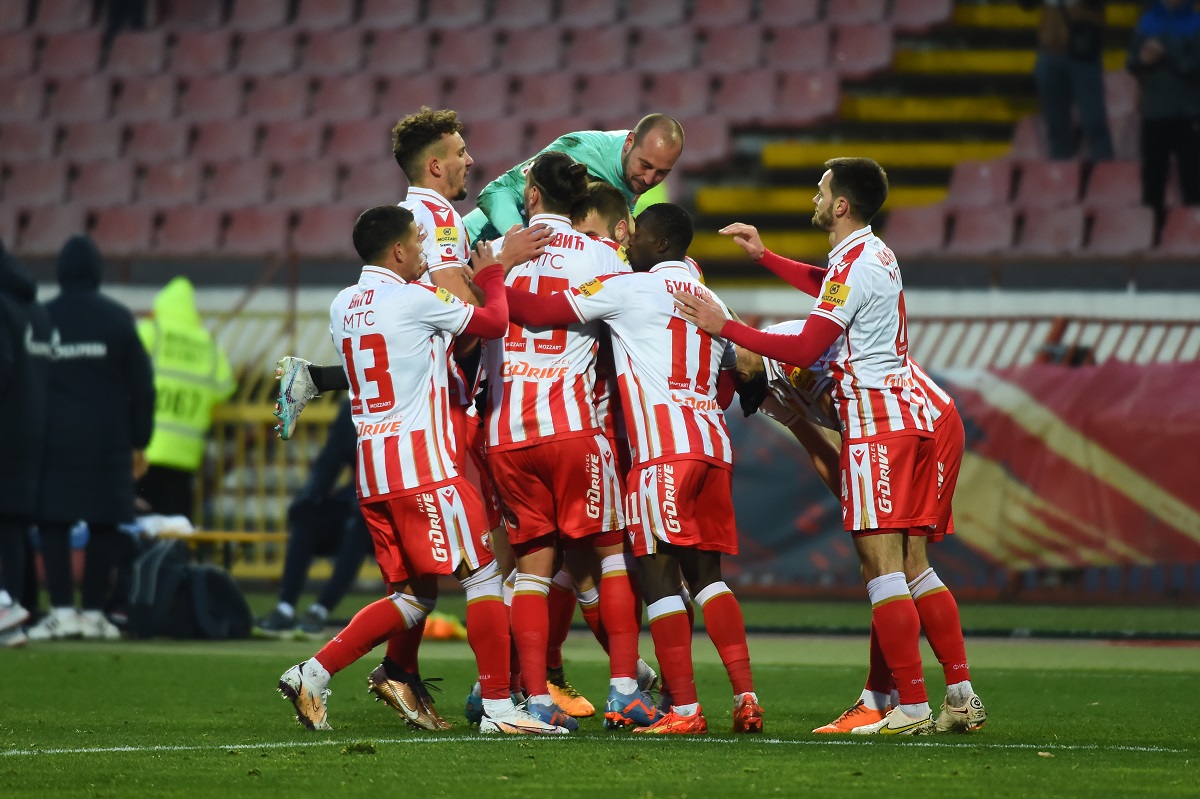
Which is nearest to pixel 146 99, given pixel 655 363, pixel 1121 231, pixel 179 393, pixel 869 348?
pixel 179 393

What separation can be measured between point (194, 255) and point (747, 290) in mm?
4816

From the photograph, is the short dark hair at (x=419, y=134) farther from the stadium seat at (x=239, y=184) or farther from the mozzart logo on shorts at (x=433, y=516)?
the stadium seat at (x=239, y=184)

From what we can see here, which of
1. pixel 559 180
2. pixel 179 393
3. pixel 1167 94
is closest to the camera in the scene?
pixel 559 180

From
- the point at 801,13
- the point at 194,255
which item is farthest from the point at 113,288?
the point at 801,13

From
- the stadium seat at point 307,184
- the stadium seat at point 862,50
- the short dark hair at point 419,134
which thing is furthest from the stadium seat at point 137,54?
the short dark hair at point 419,134

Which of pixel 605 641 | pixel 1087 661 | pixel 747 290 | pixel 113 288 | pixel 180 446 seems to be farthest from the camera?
pixel 113 288

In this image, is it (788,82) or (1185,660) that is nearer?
(1185,660)

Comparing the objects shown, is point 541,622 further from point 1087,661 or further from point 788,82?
point 788,82

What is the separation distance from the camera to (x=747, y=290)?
603 inches

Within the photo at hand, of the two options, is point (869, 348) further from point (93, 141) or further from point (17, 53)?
point (17, 53)

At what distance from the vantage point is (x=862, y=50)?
17.8 metres

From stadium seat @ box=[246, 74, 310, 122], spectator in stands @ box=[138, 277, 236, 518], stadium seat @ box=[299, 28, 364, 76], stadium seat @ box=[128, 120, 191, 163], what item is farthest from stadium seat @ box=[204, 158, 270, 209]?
spectator in stands @ box=[138, 277, 236, 518]

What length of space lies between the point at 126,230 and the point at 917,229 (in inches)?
321

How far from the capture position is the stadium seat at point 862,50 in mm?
17672
